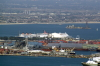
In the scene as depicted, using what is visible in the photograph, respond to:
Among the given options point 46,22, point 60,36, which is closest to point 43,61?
point 60,36

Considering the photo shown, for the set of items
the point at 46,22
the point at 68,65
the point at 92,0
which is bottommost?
the point at 68,65

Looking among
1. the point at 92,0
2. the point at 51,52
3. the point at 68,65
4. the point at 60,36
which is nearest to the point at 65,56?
the point at 51,52

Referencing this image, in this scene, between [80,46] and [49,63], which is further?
[80,46]

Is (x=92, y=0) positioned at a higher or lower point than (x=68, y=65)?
higher

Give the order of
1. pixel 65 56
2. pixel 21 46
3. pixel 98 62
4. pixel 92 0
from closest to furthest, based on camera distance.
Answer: pixel 98 62, pixel 65 56, pixel 21 46, pixel 92 0

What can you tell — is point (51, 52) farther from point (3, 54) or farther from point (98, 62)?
point (98, 62)

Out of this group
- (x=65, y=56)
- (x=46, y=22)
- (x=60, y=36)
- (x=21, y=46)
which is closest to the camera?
(x=65, y=56)

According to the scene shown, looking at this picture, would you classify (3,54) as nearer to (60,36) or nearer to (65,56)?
(65,56)
